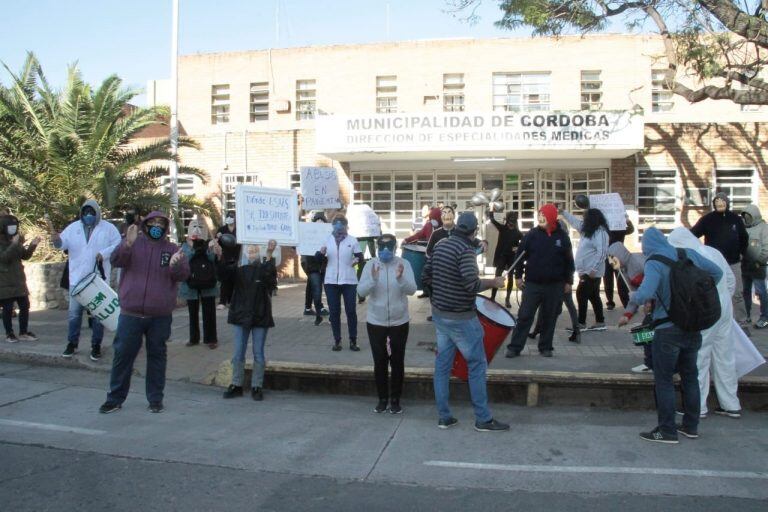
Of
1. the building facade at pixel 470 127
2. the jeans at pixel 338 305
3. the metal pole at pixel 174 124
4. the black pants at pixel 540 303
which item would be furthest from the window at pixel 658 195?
the metal pole at pixel 174 124

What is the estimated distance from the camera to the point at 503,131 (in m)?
15.3

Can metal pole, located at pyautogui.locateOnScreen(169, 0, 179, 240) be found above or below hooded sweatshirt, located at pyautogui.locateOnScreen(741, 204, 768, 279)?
above

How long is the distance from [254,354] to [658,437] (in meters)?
3.95

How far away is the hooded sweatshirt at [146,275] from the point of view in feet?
20.9

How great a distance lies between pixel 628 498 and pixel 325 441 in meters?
2.47

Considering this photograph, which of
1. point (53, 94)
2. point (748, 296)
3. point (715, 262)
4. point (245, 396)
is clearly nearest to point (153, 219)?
point (245, 396)

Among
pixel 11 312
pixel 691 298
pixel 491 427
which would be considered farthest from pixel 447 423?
pixel 11 312

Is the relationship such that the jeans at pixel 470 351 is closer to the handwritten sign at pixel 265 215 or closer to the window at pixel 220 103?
the handwritten sign at pixel 265 215

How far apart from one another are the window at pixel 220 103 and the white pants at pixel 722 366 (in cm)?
2094

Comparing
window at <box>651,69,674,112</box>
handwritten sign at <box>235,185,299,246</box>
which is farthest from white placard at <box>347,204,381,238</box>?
window at <box>651,69,674,112</box>

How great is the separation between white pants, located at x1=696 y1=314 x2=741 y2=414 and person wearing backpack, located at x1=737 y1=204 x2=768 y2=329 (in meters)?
3.83

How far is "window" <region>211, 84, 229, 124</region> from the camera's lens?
24.6 metres

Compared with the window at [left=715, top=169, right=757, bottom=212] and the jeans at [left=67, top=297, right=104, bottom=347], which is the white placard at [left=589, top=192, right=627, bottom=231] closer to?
the jeans at [left=67, top=297, right=104, bottom=347]

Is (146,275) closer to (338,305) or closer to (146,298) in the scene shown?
(146,298)
